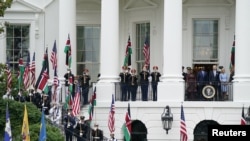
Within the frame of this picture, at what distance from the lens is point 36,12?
40.0 m

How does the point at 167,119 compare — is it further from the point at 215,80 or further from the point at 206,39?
the point at 206,39

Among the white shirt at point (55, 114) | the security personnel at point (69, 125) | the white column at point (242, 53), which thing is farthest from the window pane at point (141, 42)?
the security personnel at point (69, 125)

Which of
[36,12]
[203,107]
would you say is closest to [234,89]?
[203,107]

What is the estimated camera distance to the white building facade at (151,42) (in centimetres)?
3123

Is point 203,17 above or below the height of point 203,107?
above

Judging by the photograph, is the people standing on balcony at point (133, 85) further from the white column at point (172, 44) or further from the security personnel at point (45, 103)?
the security personnel at point (45, 103)

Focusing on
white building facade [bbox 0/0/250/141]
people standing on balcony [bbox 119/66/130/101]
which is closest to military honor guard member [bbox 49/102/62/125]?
white building facade [bbox 0/0/250/141]

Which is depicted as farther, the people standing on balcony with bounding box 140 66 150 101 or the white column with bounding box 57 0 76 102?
the white column with bounding box 57 0 76 102

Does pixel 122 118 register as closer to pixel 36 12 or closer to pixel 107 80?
pixel 107 80

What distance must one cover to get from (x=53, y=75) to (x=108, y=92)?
4.92 metres

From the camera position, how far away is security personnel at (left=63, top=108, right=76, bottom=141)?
27.6 metres

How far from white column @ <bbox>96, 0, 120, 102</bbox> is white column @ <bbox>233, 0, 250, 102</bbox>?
6036mm

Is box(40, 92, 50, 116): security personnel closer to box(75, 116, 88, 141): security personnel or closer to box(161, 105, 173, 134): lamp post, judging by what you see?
box(75, 116, 88, 141): security personnel

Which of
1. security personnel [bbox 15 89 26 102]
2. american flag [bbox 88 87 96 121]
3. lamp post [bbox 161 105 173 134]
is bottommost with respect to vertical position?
lamp post [bbox 161 105 173 134]
